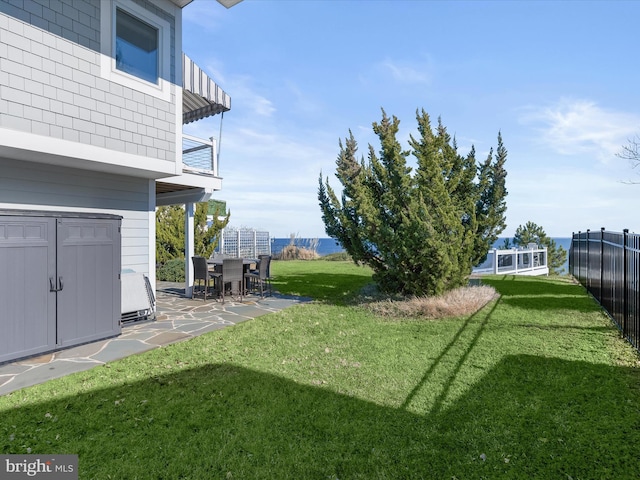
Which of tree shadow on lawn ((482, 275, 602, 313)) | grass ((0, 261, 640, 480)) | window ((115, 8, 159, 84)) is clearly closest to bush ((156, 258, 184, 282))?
window ((115, 8, 159, 84))

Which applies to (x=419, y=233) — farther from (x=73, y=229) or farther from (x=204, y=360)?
(x=73, y=229)

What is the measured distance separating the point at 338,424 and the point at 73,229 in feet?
15.9

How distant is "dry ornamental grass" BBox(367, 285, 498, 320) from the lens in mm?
7672

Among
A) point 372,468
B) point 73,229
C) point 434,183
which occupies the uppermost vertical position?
point 434,183

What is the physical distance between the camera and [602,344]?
5.71 metres

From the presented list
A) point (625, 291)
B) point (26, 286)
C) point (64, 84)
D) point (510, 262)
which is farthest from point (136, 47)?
point (510, 262)

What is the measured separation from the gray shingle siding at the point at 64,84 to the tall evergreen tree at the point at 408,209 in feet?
16.3

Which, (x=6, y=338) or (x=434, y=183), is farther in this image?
(x=434, y=183)

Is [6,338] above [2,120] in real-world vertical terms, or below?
below

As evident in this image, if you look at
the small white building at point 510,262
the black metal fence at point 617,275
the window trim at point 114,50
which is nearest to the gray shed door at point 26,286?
the window trim at point 114,50

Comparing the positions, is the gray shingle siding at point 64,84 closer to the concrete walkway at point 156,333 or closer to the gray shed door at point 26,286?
the gray shed door at point 26,286

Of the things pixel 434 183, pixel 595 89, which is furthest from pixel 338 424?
pixel 595 89

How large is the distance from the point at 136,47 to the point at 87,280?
4671mm

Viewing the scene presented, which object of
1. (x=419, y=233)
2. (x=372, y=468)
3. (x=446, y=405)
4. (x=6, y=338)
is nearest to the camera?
(x=372, y=468)
